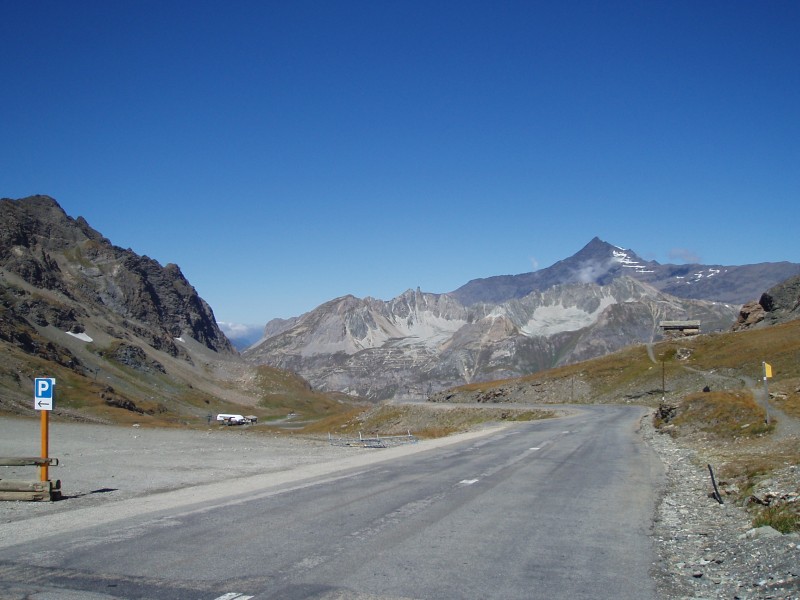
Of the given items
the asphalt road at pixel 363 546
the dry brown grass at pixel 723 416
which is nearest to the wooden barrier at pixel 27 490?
the asphalt road at pixel 363 546

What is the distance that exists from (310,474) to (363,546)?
11.5 metres

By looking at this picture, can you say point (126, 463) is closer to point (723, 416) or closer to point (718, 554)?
point (718, 554)

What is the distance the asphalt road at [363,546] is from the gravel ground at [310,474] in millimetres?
607

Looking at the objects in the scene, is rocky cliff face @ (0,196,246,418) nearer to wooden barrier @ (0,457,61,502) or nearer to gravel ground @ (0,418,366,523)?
gravel ground @ (0,418,366,523)

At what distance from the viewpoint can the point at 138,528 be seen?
1277 centimetres

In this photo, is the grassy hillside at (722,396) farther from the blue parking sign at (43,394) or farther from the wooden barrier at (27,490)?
the blue parking sign at (43,394)

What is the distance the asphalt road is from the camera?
9023 millimetres

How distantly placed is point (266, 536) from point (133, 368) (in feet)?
553

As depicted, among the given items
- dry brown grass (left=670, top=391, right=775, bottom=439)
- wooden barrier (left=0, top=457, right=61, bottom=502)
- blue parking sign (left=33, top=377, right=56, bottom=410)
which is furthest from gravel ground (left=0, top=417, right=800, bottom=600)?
blue parking sign (left=33, top=377, right=56, bottom=410)

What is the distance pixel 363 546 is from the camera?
11.4 meters

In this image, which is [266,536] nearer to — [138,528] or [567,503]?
[138,528]

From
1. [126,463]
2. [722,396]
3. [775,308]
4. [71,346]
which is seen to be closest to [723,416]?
[722,396]

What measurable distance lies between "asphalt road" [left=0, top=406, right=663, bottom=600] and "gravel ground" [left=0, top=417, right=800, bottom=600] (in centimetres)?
61

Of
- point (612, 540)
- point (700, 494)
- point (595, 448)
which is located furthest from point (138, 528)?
point (595, 448)
